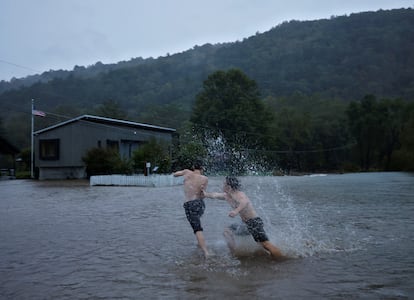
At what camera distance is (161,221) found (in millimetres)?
12648

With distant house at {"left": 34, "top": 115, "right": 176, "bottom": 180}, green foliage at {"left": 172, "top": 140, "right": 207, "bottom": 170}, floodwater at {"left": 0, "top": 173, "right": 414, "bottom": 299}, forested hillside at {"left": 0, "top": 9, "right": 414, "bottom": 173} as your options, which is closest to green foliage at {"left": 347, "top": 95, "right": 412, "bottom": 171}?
forested hillside at {"left": 0, "top": 9, "right": 414, "bottom": 173}

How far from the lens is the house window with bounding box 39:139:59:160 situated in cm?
4012

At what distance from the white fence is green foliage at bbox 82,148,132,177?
366 centimetres

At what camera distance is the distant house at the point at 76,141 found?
127 ft

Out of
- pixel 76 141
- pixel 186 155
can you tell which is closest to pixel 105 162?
pixel 186 155

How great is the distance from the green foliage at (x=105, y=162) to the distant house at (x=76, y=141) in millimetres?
3568

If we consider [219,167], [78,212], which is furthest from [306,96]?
[78,212]

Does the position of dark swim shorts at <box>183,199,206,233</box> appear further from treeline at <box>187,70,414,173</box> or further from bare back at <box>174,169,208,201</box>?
treeline at <box>187,70,414,173</box>

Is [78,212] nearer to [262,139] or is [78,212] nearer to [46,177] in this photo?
[46,177]

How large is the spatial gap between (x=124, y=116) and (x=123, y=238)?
68965 millimetres

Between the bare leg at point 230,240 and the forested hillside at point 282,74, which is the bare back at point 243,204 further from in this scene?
the forested hillside at point 282,74

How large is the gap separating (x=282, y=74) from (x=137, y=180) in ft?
283

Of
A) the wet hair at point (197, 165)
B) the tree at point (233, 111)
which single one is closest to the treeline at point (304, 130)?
the tree at point (233, 111)

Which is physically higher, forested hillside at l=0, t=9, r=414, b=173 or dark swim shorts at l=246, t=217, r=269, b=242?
forested hillside at l=0, t=9, r=414, b=173
